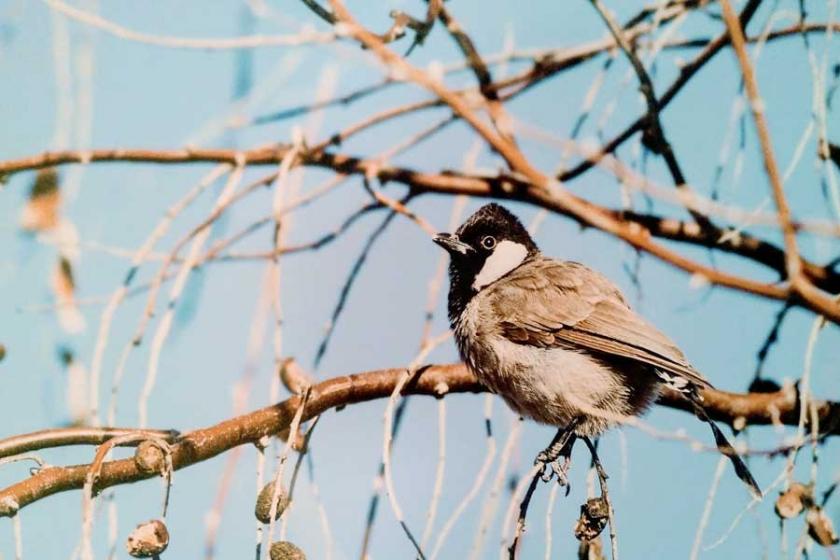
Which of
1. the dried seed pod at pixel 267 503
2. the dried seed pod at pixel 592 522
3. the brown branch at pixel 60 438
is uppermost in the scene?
the brown branch at pixel 60 438

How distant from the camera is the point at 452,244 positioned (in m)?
3.06

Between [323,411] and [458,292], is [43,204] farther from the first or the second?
[458,292]

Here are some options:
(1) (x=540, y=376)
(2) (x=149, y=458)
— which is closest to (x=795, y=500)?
(1) (x=540, y=376)

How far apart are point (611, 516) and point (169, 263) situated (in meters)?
1.21

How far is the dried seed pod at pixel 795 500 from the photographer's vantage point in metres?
1.69

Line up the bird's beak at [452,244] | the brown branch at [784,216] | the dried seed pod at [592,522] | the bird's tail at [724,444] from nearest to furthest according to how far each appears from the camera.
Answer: the brown branch at [784,216]
the dried seed pod at [592,522]
the bird's tail at [724,444]
the bird's beak at [452,244]

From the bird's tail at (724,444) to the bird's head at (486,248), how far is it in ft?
3.00

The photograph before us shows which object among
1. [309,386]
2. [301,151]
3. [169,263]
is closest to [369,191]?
[301,151]

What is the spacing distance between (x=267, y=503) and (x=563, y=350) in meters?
1.44

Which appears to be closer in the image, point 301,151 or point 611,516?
point 611,516

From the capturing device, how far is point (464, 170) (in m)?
2.77

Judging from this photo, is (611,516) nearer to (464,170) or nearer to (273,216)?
(273,216)

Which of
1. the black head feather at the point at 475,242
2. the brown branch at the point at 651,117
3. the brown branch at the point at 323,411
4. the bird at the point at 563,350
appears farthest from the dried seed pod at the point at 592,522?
the black head feather at the point at 475,242

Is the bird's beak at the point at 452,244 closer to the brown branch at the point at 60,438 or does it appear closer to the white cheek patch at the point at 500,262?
the white cheek patch at the point at 500,262
